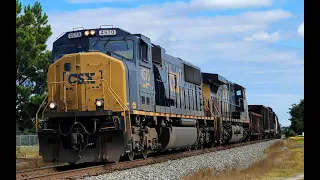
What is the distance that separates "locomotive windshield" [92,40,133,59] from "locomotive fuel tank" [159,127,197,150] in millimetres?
4045

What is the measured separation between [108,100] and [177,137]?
571cm

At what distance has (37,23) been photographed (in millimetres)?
41312

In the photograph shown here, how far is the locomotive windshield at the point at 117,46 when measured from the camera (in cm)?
1533

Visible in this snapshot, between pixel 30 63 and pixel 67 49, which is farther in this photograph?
pixel 30 63

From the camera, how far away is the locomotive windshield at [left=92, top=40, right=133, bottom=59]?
50.3 feet

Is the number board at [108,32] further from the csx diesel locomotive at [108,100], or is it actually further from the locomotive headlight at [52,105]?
the locomotive headlight at [52,105]

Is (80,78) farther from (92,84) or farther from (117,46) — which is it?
(117,46)

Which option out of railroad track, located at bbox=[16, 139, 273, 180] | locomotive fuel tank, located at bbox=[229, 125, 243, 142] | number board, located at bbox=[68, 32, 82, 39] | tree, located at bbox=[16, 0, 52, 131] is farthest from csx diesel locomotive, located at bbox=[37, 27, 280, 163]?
tree, located at bbox=[16, 0, 52, 131]

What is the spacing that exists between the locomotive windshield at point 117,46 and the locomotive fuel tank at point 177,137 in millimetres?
4045

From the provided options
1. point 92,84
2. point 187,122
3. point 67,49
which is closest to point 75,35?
point 67,49

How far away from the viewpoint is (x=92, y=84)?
13984mm

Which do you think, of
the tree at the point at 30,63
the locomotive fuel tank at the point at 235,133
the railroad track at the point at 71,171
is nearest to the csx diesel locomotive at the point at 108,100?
the railroad track at the point at 71,171
